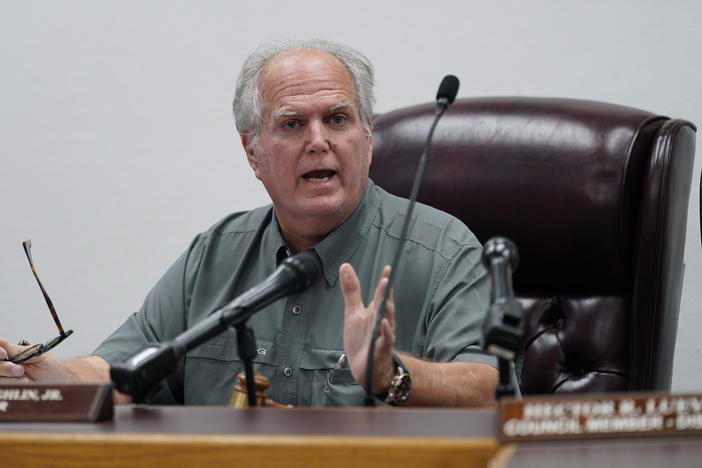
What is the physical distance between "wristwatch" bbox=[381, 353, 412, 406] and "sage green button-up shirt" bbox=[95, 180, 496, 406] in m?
0.24

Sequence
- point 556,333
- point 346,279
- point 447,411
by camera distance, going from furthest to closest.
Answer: point 556,333 < point 346,279 < point 447,411

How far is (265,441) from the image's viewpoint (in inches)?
30.0

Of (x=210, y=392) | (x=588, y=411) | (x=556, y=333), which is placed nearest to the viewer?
(x=588, y=411)

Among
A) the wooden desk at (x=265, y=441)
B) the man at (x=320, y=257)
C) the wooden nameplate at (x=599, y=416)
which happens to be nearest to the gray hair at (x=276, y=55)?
the man at (x=320, y=257)

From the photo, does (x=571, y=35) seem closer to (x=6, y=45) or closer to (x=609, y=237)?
(x=609, y=237)

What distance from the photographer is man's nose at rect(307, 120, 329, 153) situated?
5.64 feet

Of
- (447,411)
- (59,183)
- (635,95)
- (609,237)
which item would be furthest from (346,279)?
(59,183)

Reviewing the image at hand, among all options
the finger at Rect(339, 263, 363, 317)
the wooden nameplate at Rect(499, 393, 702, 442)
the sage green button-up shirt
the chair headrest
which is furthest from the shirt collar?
the wooden nameplate at Rect(499, 393, 702, 442)

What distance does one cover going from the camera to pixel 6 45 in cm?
263

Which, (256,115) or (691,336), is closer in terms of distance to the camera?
(256,115)

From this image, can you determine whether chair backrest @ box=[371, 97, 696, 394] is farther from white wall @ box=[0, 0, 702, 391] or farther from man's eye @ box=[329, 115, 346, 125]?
white wall @ box=[0, 0, 702, 391]

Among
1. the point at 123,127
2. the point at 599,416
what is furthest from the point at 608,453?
the point at 123,127

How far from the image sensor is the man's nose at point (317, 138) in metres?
1.72

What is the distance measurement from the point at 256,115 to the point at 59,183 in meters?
1.04
